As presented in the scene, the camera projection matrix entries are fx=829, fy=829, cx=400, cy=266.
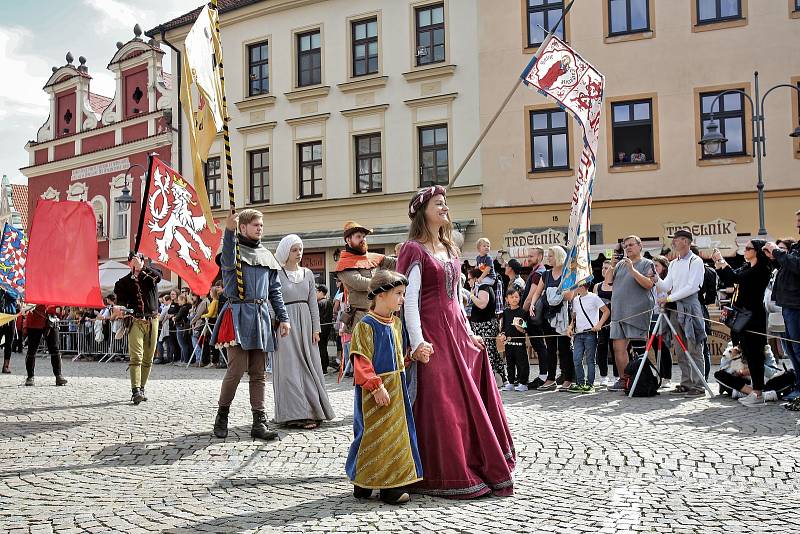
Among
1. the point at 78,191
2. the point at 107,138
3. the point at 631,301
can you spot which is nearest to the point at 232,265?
the point at 631,301

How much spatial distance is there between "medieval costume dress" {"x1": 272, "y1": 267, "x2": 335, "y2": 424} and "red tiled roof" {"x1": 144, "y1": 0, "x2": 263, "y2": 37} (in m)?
22.3

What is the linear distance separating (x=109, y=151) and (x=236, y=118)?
739cm

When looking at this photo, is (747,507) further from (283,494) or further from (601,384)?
(601,384)

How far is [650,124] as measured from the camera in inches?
886

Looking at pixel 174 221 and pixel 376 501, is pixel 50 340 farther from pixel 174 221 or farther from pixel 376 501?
pixel 376 501

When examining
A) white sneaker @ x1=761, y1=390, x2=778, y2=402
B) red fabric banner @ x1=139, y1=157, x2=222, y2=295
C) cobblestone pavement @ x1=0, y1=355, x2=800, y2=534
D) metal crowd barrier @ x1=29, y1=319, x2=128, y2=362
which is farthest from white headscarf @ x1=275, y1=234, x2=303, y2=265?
metal crowd barrier @ x1=29, y1=319, x2=128, y2=362

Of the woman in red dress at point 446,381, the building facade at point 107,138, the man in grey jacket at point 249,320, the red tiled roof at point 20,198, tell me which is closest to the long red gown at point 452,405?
the woman in red dress at point 446,381

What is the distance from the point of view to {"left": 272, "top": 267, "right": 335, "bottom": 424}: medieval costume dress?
7.96 meters

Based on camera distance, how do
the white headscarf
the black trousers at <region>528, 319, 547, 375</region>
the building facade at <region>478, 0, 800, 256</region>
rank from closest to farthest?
1. the white headscarf
2. the black trousers at <region>528, 319, 547, 375</region>
3. the building facade at <region>478, 0, 800, 256</region>

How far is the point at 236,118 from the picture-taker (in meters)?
28.9

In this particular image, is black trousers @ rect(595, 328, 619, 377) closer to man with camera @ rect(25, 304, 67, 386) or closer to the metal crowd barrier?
man with camera @ rect(25, 304, 67, 386)

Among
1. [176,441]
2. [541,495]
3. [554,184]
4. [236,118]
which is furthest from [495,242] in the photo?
[541,495]

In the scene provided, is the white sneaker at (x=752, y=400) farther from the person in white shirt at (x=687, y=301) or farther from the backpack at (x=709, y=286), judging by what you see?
the backpack at (x=709, y=286)

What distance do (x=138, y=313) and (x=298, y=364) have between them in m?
3.18
